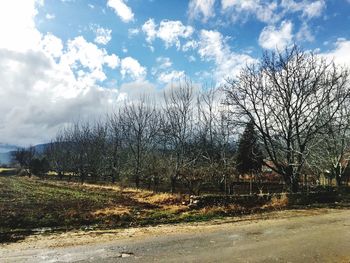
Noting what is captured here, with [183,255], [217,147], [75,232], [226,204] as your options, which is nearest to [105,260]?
[183,255]

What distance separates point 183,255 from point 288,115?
17.9m

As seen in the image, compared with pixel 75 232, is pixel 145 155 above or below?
above

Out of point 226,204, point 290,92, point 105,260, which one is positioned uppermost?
point 290,92

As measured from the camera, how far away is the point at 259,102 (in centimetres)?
2664

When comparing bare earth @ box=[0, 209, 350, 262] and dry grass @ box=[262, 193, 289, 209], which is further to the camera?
dry grass @ box=[262, 193, 289, 209]

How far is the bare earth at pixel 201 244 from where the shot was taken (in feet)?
32.7

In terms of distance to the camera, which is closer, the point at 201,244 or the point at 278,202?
the point at 201,244

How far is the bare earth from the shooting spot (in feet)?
32.7

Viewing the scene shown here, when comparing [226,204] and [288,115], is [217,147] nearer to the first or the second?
[288,115]

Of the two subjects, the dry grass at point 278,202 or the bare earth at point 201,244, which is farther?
the dry grass at point 278,202

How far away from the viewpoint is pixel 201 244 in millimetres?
11688

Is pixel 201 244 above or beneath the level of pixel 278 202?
beneath

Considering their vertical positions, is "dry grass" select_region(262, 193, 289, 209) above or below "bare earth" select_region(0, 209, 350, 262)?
above

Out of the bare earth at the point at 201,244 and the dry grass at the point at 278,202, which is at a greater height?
the dry grass at the point at 278,202
